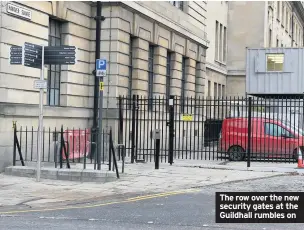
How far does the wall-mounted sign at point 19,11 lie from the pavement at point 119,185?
4987 mm

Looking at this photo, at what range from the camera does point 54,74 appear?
18.2 m

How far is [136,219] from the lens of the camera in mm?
8453

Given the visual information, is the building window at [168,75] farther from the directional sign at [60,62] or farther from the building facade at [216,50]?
the directional sign at [60,62]

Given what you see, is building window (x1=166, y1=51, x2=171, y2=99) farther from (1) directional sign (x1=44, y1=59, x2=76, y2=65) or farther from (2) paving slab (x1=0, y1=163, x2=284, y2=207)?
(1) directional sign (x1=44, y1=59, x2=76, y2=65)

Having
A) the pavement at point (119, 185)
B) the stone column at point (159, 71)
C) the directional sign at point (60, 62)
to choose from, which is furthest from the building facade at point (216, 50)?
the directional sign at point (60, 62)

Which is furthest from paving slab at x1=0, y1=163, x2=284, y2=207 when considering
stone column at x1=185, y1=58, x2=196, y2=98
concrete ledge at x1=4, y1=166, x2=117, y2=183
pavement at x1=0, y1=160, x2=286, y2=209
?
stone column at x1=185, y1=58, x2=196, y2=98

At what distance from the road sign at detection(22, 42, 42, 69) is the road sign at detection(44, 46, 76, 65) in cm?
25

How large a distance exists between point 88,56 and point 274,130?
25.6 feet

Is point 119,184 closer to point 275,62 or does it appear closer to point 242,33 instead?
point 275,62

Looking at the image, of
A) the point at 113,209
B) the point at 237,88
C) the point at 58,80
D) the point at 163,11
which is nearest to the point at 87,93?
the point at 58,80

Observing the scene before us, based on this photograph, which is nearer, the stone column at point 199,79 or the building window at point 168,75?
the building window at point 168,75

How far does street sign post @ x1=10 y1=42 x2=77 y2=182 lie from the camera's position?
12.5 metres

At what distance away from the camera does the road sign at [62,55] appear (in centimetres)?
1271

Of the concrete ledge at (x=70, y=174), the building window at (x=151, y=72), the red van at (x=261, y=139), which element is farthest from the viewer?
the building window at (x=151, y=72)
